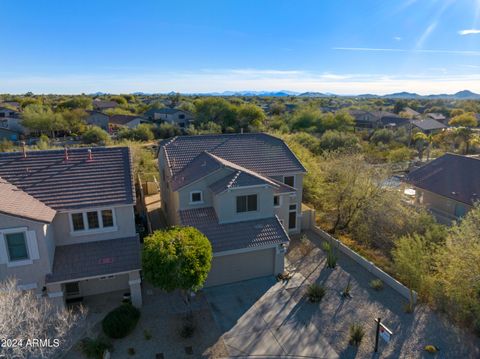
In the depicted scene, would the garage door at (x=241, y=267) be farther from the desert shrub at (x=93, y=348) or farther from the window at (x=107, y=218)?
the desert shrub at (x=93, y=348)

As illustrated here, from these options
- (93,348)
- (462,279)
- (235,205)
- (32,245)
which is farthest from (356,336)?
(32,245)

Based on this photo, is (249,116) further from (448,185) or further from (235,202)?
(235,202)

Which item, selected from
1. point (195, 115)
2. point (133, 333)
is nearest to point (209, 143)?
point (133, 333)

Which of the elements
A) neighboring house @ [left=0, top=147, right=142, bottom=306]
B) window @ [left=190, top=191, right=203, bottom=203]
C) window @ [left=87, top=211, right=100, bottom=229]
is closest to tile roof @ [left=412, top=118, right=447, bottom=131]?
window @ [left=190, top=191, right=203, bottom=203]

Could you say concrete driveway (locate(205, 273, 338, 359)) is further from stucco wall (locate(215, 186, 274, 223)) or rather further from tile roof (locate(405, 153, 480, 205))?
tile roof (locate(405, 153, 480, 205))

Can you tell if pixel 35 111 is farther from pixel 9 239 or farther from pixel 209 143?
pixel 9 239

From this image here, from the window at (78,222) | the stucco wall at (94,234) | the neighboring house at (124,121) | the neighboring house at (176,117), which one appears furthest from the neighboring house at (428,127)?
the window at (78,222)
